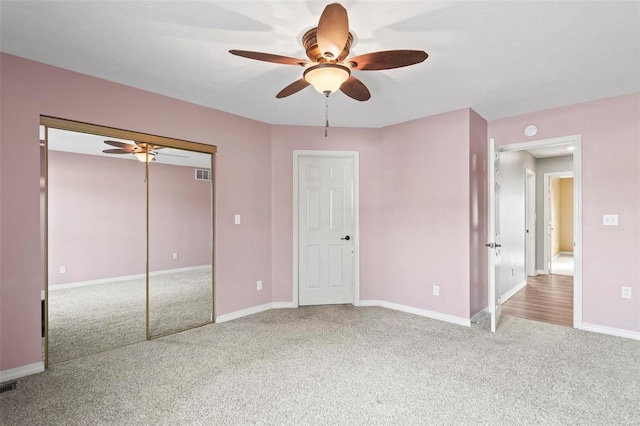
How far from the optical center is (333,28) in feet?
5.47

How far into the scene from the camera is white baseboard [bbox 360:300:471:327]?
3709mm

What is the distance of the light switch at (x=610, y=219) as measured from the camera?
338 centimetres

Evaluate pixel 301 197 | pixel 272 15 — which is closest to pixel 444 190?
pixel 301 197

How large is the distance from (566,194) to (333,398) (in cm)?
1039

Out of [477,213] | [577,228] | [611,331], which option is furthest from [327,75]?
[611,331]

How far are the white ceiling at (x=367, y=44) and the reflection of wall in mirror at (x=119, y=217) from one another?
0.84 metres

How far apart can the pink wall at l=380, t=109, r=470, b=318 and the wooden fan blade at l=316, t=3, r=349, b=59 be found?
8.06 feet

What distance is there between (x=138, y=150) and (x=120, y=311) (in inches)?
63.1

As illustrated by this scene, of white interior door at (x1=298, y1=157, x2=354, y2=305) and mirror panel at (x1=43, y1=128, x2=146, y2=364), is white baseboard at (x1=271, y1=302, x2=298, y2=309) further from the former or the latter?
mirror panel at (x1=43, y1=128, x2=146, y2=364)

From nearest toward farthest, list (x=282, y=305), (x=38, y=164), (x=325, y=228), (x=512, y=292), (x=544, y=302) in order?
(x=38, y=164)
(x=282, y=305)
(x=325, y=228)
(x=544, y=302)
(x=512, y=292)

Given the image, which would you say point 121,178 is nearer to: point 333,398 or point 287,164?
point 287,164

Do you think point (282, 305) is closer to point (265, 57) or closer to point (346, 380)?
point (346, 380)

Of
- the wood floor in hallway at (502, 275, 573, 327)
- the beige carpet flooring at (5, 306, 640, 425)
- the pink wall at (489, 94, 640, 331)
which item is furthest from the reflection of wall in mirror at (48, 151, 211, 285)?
the pink wall at (489, 94, 640, 331)

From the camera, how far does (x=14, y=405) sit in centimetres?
212
